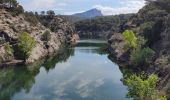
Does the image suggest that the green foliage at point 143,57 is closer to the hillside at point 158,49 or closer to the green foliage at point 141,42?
the hillside at point 158,49

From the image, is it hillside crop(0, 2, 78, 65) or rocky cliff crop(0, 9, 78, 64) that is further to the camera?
rocky cliff crop(0, 9, 78, 64)

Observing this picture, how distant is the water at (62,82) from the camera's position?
75.5 metres

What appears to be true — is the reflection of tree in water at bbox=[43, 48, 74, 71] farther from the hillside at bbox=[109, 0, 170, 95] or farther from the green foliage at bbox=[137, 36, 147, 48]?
the green foliage at bbox=[137, 36, 147, 48]

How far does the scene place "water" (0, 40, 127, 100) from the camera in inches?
2972

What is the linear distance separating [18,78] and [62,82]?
14.7 m

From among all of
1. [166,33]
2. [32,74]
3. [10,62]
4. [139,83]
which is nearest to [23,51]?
[10,62]

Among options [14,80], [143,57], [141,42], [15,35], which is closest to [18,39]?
[15,35]

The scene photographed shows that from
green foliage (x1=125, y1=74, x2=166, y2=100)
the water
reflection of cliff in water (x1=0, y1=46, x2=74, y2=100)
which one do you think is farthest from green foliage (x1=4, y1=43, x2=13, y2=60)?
green foliage (x1=125, y1=74, x2=166, y2=100)

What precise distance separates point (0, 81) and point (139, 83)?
166 feet

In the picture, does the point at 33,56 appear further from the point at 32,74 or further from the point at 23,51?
the point at 32,74

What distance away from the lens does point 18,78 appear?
9862 cm

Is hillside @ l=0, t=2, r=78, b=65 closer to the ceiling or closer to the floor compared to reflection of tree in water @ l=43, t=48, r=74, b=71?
closer to the ceiling

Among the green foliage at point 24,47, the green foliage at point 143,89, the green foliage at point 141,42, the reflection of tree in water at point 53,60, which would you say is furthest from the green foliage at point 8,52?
the green foliage at point 143,89

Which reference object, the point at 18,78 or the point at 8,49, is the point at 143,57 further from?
the point at 8,49
